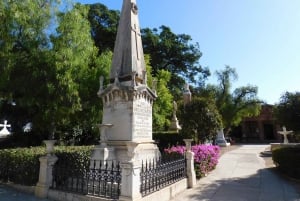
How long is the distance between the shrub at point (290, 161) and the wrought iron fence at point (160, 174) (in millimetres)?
5196

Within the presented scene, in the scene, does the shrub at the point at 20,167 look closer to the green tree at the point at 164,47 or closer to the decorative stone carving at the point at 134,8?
the decorative stone carving at the point at 134,8

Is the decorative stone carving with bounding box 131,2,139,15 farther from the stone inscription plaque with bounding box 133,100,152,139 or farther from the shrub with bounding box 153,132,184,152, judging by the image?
the shrub with bounding box 153,132,184,152

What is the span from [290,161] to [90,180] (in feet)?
28.5

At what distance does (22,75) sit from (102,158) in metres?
6.66

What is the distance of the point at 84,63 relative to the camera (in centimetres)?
1365

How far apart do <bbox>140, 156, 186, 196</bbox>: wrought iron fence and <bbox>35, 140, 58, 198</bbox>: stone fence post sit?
2.87m

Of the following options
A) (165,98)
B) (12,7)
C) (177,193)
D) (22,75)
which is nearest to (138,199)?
(177,193)

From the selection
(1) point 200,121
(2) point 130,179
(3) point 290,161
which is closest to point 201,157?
(3) point 290,161

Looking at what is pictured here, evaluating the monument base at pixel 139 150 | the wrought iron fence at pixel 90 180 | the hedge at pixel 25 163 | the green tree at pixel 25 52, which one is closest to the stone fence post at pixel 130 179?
the wrought iron fence at pixel 90 180

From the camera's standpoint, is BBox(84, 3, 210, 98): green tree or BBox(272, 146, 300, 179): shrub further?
BBox(84, 3, 210, 98): green tree

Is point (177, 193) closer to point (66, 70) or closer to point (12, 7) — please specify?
point (66, 70)

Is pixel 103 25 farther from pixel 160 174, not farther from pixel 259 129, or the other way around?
pixel 259 129

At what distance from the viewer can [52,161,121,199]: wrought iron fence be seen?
20.6 feet

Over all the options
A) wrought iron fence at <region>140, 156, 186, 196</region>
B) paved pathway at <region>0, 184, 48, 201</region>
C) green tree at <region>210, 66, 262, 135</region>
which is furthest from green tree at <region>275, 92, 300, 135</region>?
green tree at <region>210, 66, 262, 135</region>
